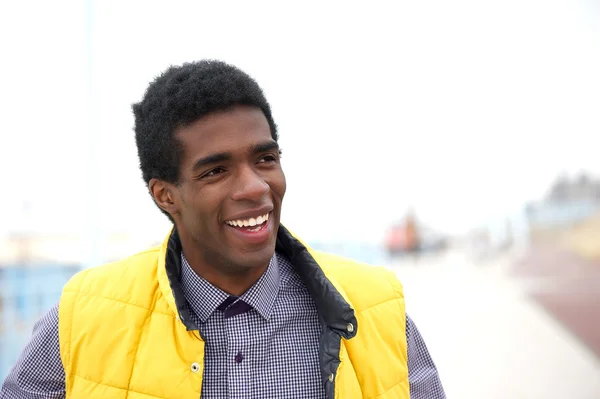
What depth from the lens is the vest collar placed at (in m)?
1.09

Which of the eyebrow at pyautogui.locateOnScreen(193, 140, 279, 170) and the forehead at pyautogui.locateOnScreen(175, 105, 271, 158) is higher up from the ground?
the forehead at pyautogui.locateOnScreen(175, 105, 271, 158)

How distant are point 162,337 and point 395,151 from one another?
1.99m

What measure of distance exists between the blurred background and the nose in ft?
4.91

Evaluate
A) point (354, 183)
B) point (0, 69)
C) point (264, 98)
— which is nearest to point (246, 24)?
point (354, 183)

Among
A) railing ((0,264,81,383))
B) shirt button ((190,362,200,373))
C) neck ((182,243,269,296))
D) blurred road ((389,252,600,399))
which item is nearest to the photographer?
shirt button ((190,362,200,373))

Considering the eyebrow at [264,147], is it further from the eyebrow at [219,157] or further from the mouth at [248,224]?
the mouth at [248,224]

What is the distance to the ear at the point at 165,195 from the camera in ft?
3.90

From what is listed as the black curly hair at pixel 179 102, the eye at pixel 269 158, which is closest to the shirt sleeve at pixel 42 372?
the black curly hair at pixel 179 102

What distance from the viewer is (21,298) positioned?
2734 millimetres

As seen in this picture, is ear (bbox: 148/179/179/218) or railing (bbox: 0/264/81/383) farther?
railing (bbox: 0/264/81/383)

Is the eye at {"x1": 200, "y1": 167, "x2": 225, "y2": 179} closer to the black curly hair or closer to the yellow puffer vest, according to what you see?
the black curly hair

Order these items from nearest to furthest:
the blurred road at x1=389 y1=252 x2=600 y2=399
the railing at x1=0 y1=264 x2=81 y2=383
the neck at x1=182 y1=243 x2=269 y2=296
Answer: the neck at x1=182 y1=243 x2=269 y2=296 → the blurred road at x1=389 y1=252 x2=600 y2=399 → the railing at x1=0 y1=264 x2=81 y2=383

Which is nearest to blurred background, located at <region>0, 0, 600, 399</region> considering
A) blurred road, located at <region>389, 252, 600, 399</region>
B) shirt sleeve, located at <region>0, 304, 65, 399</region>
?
blurred road, located at <region>389, 252, 600, 399</region>

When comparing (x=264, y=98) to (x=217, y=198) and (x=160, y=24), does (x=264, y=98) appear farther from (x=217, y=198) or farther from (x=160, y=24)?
(x=160, y=24)
